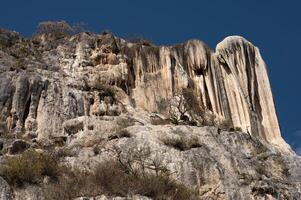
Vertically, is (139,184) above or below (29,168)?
below

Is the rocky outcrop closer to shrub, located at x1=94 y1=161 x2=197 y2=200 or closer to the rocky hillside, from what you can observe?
the rocky hillside

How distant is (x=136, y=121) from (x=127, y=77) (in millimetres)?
5839

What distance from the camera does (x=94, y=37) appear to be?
126 feet

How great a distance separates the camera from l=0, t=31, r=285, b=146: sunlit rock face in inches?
1283

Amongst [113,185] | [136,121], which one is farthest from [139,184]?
[136,121]

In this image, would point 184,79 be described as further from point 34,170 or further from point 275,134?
point 34,170

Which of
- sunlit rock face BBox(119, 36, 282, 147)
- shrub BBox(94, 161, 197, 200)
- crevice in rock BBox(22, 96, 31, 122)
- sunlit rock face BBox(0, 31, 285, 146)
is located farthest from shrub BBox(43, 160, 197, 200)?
sunlit rock face BBox(119, 36, 282, 147)

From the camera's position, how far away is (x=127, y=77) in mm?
36312

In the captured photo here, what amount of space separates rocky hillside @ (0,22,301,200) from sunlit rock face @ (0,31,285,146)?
0.06m

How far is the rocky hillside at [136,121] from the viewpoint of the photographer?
2159cm

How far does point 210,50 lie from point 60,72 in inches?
366

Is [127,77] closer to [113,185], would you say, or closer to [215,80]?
[215,80]

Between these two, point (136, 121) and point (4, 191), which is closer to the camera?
point (4, 191)

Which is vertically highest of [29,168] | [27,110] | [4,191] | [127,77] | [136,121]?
[127,77]
